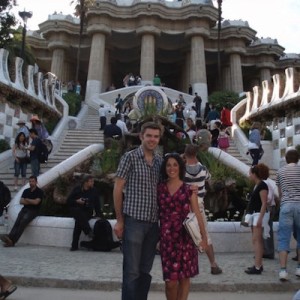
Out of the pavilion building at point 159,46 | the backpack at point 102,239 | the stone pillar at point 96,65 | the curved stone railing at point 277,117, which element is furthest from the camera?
the pavilion building at point 159,46

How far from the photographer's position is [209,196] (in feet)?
33.4

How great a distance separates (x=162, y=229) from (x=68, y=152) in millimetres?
Answer: 12836

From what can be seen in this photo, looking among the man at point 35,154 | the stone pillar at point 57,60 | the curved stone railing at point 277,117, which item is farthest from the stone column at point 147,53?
the man at point 35,154

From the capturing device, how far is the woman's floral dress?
389 cm

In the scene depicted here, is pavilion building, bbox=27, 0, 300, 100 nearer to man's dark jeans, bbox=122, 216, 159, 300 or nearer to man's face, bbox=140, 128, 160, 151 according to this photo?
man's face, bbox=140, 128, 160, 151

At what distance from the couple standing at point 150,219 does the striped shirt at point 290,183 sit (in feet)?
7.86

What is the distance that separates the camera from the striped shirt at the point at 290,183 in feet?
19.5

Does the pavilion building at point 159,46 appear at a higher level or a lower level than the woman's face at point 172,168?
higher

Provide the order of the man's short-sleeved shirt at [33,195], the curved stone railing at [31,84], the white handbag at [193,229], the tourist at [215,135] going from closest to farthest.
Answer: the white handbag at [193,229] < the man's short-sleeved shirt at [33,195] < the tourist at [215,135] < the curved stone railing at [31,84]

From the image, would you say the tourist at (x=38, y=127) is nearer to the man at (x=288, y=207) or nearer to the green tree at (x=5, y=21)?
the man at (x=288, y=207)

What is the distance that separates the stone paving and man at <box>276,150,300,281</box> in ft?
1.46

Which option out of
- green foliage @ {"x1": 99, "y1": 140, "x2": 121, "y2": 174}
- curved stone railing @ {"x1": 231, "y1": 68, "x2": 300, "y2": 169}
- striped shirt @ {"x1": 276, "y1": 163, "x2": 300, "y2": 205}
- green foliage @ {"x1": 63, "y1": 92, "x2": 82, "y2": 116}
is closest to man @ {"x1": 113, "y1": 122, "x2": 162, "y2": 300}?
striped shirt @ {"x1": 276, "y1": 163, "x2": 300, "y2": 205}

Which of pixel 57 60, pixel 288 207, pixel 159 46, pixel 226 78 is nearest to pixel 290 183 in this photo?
pixel 288 207

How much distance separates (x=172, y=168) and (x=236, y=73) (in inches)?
1547
